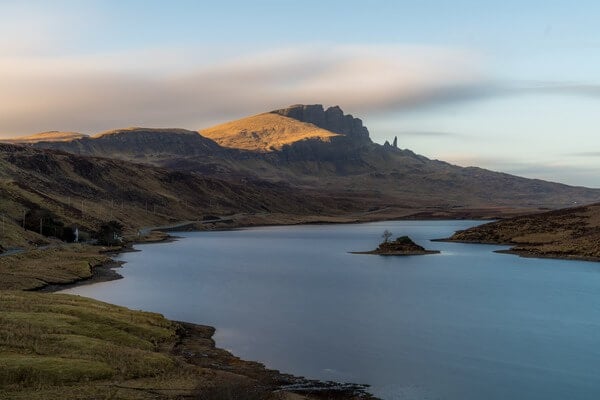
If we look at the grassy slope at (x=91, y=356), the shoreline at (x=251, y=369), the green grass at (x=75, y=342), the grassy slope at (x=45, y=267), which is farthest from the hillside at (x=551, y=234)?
the green grass at (x=75, y=342)

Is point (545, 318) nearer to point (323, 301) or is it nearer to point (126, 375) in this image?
point (323, 301)

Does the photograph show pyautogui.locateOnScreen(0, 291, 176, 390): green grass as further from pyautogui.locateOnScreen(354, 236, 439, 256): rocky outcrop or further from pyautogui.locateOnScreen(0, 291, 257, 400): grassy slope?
pyautogui.locateOnScreen(354, 236, 439, 256): rocky outcrop

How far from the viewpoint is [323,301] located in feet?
253

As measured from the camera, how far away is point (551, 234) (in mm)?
162125

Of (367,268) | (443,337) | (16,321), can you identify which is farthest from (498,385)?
(367,268)

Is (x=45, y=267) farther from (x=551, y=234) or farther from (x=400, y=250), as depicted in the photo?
(x=551, y=234)

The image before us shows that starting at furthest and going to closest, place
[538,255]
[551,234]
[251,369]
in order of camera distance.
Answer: [551,234], [538,255], [251,369]

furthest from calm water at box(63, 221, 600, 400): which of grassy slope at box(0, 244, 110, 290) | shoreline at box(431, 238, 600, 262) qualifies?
grassy slope at box(0, 244, 110, 290)

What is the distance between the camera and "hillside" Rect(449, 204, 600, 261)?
14150 cm

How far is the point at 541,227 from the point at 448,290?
96.5m

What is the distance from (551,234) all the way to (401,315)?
112171 millimetres

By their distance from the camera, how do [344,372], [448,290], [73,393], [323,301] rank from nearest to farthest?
[73,393] < [344,372] < [323,301] < [448,290]

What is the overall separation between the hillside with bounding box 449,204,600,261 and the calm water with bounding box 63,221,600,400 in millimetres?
13090

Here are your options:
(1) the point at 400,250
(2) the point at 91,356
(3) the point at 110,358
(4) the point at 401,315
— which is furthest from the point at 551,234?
(2) the point at 91,356
